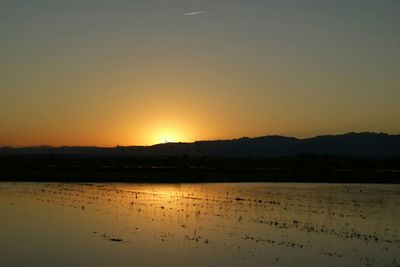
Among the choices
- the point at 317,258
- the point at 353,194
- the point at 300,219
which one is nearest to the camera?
the point at 317,258

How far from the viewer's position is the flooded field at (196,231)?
50.8ft

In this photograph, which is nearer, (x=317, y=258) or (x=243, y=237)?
(x=317, y=258)

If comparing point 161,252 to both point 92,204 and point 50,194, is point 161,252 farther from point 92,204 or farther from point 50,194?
point 50,194

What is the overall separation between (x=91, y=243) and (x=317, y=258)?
7.06 metres

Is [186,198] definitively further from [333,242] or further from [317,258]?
[317,258]

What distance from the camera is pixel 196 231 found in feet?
66.4

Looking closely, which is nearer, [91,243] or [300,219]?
[91,243]

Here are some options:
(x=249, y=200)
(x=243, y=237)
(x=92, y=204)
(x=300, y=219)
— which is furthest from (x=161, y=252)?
(x=249, y=200)

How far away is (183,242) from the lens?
1786cm

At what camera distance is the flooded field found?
1549 cm

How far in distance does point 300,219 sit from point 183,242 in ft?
25.3

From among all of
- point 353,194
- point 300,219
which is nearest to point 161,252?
point 300,219

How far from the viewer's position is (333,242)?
59.9 ft

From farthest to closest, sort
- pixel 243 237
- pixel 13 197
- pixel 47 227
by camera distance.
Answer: pixel 13 197 < pixel 47 227 < pixel 243 237
